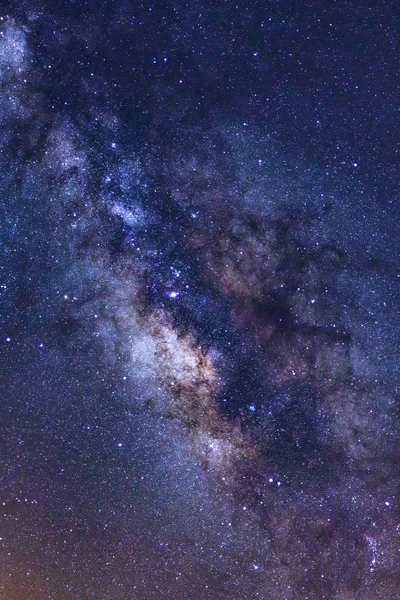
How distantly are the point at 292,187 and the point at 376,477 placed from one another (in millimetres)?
4467

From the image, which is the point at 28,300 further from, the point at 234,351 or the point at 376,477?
the point at 376,477

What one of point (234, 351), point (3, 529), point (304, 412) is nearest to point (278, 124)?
point (234, 351)

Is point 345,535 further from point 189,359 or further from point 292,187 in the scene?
point 292,187

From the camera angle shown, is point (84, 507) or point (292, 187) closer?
point (292, 187)

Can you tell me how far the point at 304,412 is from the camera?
30.7 feet

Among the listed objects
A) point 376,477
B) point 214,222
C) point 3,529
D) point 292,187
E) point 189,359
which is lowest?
point 3,529

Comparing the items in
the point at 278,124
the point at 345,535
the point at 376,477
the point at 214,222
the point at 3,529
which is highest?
the point at 278,124

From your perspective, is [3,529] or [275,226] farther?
[3,529]

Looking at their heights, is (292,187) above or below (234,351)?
above

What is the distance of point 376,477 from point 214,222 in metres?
4.48

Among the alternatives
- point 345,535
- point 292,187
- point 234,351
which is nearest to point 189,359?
point 234,351

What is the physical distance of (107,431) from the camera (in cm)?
948

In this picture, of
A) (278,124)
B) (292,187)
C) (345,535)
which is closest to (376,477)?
(345,535)

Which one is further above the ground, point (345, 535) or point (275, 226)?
point (275, 226)
